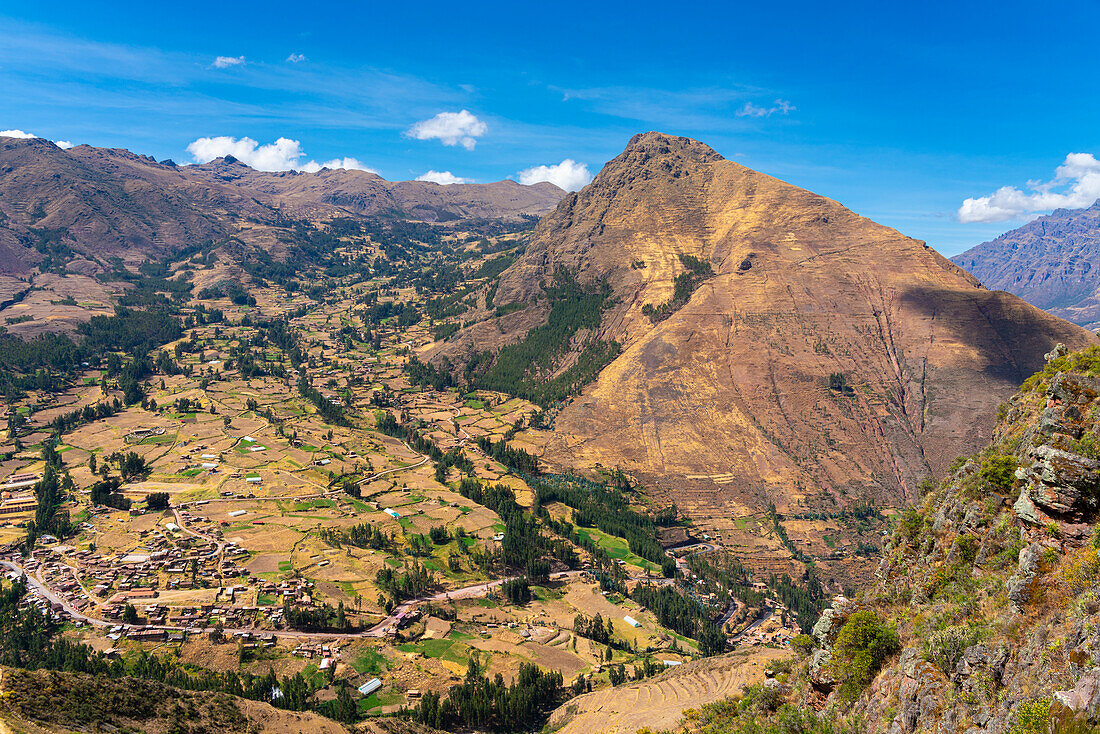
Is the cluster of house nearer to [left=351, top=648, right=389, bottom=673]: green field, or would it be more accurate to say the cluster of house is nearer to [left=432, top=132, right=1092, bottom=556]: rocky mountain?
[left=351, top=648, right=389, bottom=673]: green field

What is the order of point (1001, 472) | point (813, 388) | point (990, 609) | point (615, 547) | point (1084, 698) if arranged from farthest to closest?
point (813, 388) → point (615, 547) → point (1001, 472) → point (990, 609) → point (1084, 698)

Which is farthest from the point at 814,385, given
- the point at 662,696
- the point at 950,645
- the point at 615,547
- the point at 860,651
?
the point at 950,645

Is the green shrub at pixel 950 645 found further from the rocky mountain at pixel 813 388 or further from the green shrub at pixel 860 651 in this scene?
the rocky mountain at pixel 813 388

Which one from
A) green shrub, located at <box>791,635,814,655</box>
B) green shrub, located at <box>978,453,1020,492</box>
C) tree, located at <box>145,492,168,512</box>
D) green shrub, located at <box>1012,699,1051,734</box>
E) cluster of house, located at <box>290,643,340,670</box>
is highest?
green shrub, located at <box>978,453,1020,492</box>

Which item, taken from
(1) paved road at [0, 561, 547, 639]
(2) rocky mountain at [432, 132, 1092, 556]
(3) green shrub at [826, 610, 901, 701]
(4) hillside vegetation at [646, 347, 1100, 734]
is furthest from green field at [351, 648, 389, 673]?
(2) rocky mountain at [432, 132, 1092, 556]

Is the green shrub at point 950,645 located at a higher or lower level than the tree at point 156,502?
higher

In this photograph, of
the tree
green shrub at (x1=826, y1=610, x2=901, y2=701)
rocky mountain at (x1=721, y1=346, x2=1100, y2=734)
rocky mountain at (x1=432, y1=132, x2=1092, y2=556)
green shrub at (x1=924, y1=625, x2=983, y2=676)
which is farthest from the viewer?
rocky mountain at (x1=432, y1=132, x2=1092, y2=556)

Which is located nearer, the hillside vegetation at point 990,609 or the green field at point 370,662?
the hillside vegetation at point 990,609

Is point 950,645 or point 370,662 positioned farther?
point 370,662

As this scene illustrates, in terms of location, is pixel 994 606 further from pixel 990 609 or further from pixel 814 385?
pixel 814 385

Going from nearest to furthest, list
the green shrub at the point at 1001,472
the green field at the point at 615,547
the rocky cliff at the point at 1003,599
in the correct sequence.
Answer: the rocky cliff at the point at 1003,599 < the green shrub at the point at 1001,472 < the green field at the point at 615,547

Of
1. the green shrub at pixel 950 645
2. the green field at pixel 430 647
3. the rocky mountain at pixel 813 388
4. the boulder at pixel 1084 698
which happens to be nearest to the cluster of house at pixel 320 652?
the green field at pixel 430 647

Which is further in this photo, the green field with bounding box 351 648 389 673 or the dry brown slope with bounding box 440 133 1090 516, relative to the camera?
the dry brown slope with bounding box 440 133 1090 516

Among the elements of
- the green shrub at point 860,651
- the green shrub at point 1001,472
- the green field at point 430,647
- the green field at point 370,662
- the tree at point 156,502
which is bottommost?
the green field at point 430,647
